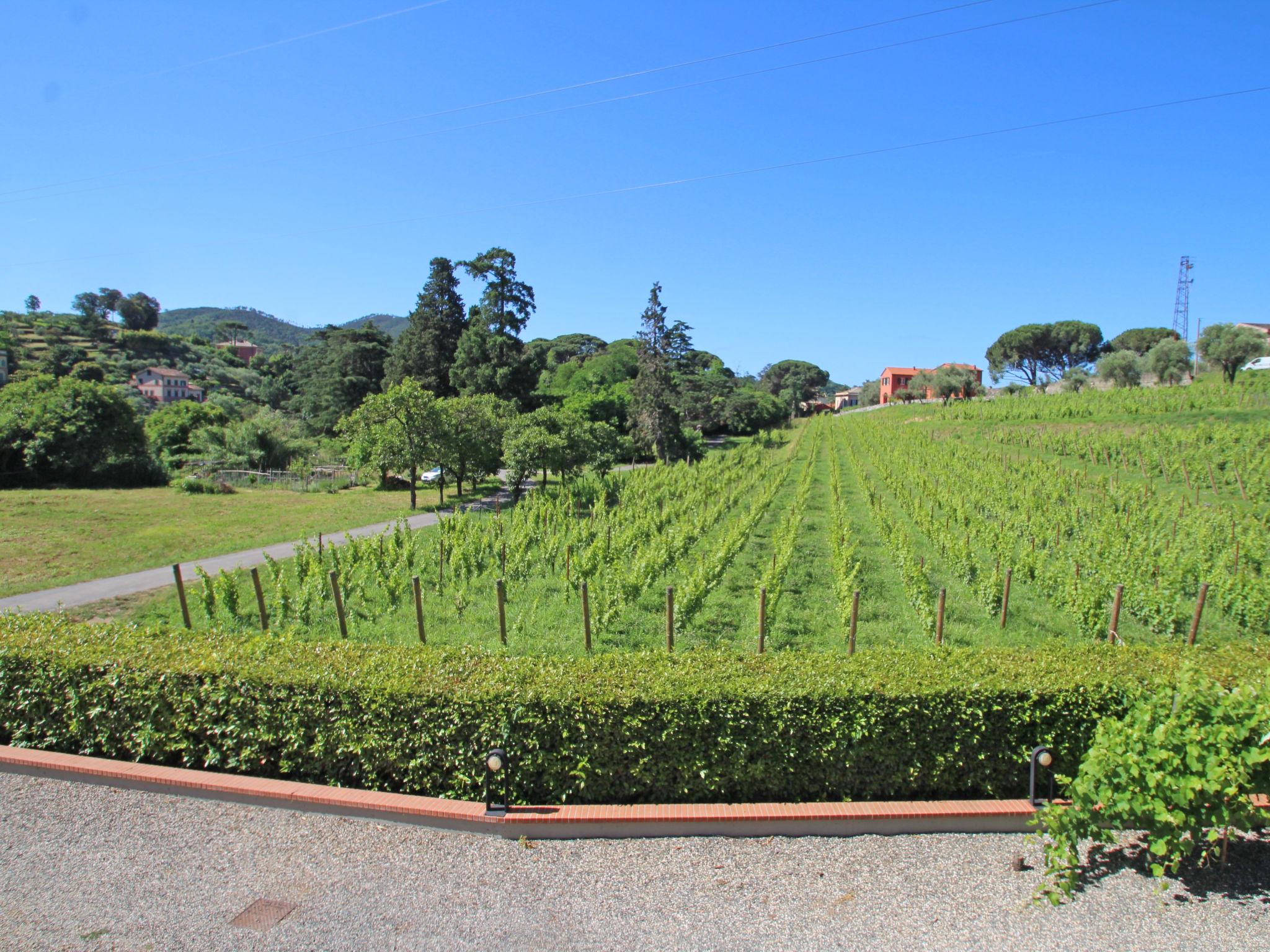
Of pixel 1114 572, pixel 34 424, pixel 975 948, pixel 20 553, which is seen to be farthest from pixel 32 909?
pixel 34 424

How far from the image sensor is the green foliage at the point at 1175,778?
4.11 meters

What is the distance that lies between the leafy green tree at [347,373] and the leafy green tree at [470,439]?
2543 cm

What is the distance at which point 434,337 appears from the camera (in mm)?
46812

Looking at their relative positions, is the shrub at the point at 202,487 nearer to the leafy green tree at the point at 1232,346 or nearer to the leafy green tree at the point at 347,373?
the leafy green tree at the point at 347,373

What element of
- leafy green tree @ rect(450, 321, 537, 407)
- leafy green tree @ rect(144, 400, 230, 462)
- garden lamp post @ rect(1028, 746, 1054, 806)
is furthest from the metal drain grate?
leafy green tree @ rect(450, 321, 537, 407)

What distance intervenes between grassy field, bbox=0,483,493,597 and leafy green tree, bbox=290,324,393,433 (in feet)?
76.3

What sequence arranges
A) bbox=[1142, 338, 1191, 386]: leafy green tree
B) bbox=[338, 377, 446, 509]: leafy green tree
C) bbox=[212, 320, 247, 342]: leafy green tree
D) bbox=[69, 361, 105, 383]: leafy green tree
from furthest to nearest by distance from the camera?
bbox=[212, 320, 247, 342]: leafy green tree → bbox=[69, 361, 105, 383]: leafy green tree → bbox=[1142, 338, 1191, 386]: leafy green tree → bbox=[338, 377, 446, 509]: leafy green tree

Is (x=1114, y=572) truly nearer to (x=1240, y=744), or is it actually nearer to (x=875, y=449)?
(x=1240, y=744)

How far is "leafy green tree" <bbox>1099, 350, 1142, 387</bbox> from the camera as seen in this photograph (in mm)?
60062

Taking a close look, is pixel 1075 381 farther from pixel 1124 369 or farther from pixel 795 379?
pixel 795 379

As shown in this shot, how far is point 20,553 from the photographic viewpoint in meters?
15.0

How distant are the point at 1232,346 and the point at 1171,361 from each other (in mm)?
6872

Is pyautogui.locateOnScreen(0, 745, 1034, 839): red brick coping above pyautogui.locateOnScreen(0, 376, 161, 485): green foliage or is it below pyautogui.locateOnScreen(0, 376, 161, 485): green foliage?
below

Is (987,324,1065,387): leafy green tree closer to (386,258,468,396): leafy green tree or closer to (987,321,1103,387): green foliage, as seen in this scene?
(987,321,1103,387): green foliage
